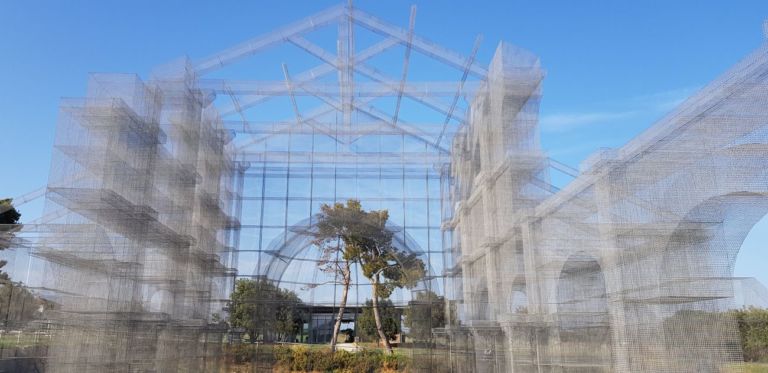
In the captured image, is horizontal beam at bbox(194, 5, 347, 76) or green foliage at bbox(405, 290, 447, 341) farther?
green foliage at bbox(405, 290, 447, 341)

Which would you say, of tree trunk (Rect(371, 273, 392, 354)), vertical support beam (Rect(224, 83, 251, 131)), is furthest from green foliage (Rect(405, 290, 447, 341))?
vertical support beam (Rect(224, 83, 251, 131))

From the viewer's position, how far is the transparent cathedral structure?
6.90 m

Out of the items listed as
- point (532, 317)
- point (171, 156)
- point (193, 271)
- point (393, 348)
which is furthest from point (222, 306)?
point (532, 317)

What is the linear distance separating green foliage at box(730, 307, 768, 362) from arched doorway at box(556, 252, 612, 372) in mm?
2597

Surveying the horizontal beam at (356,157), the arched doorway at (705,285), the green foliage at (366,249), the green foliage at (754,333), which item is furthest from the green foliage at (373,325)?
the arched doorway at (705,285)

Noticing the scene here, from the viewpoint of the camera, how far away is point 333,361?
61.0 feet

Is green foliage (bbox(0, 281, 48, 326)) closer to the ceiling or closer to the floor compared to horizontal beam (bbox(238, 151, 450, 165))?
closer to the floor

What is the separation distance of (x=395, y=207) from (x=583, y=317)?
8.57 metres

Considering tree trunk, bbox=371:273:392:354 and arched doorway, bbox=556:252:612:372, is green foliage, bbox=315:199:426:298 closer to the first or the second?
tree trunk, bbox=371:273:392:354

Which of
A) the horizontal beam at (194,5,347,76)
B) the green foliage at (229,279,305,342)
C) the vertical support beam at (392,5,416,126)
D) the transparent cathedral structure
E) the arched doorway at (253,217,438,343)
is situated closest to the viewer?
the transparent cathedral structure

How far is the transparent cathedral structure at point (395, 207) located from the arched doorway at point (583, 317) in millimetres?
43

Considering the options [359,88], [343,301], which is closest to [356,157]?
[359,88]

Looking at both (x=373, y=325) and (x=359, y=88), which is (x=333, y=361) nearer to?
(x=373, y=325)

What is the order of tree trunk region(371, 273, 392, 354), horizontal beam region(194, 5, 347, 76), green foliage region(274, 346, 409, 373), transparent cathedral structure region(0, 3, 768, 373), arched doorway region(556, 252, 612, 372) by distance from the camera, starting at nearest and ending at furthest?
transparent cathedral structure region(0, 3, 768, 373)
arched doorway region(556, 252, 612, 372)
horizontal beam region(194, 5, 347, 76)
green foliage region(274, 346, 409, 373)
tree trunk region(371, 273, 392, 354)
